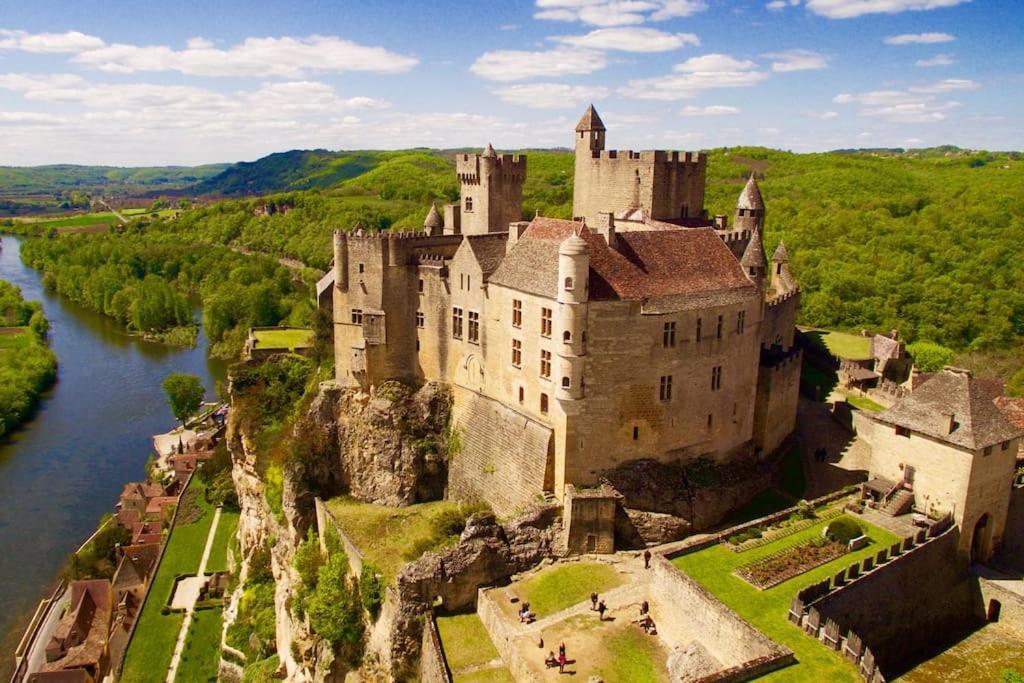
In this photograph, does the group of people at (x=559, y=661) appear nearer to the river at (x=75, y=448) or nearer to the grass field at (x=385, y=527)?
the grass field at (x=385, y=527)

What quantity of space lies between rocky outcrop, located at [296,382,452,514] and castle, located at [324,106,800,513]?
1.05 meters

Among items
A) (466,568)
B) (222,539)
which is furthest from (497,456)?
(222,539)

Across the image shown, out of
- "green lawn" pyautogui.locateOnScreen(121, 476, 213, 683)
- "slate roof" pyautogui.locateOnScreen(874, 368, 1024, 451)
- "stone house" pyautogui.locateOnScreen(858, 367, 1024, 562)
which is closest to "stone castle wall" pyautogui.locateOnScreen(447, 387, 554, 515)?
"stone house" pyautogui.locateOnScreen(858, 367, 1024, 562)

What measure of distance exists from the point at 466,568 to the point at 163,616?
2392 centimetres

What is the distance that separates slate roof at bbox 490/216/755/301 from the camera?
30.8 metres

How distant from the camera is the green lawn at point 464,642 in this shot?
88.9ft

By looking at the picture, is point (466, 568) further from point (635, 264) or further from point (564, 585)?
point (635, 264)

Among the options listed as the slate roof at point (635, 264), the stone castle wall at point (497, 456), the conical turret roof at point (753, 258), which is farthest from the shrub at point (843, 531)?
the conical turret roof at point (753, 258)

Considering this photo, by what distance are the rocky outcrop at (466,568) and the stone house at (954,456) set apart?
14105 mm

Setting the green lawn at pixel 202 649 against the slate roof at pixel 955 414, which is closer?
the slate roof at pixel 955 414

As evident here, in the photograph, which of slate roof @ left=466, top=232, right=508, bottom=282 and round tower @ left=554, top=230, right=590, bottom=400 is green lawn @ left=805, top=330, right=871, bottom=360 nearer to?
slate roof @ left=466, top=232, right=508, bottom=282

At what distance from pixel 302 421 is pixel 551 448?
15384 millimetres

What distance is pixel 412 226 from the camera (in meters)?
94.0

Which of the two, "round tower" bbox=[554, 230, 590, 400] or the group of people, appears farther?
"round tower" bbox=[554, 230, 590, 400]
